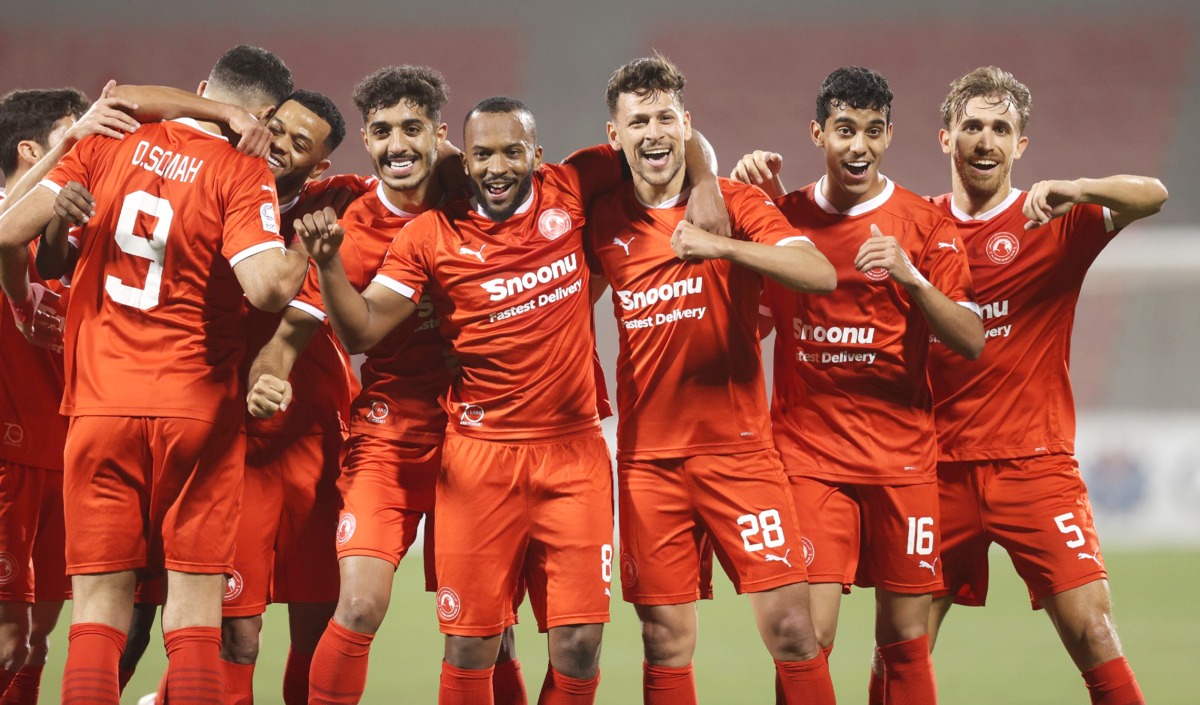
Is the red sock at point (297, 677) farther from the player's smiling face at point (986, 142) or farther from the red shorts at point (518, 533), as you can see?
the player's smiling face at point (986, 142)

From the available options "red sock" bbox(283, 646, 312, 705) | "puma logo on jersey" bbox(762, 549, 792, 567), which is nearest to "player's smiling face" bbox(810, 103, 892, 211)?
"puma logo on jersey" bbox(762, 549, 792, 567)

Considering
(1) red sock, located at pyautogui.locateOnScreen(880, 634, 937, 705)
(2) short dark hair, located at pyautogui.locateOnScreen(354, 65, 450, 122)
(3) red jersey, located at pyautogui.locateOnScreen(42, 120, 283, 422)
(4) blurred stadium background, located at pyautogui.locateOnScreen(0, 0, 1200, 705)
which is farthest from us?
(4) blurred stadium background, located at pyautogui.locateOnScreen(0, 0, 1200, 705)

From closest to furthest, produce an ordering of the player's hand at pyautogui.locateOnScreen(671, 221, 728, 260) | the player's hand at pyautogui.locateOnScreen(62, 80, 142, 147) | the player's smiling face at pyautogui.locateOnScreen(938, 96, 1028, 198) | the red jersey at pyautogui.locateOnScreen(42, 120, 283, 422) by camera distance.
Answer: the player's hand at pyautogui.locateOnScreen(671, 221, 728, 260) < the red jersey at pyautogui.locateOnScreen(42, 120, 283, 422) < the player's hand at pyautogui.locateOnScreen(62, 80, 142, 147) < the player's smiling face at pyautogui.locateOnScreen(938, 96, 1028, 198)

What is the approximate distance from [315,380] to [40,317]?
3.50 ft

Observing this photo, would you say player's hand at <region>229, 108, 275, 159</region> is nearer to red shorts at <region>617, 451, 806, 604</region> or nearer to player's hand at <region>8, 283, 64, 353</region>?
player's hand at <region>8, 283, 64, 353</region>

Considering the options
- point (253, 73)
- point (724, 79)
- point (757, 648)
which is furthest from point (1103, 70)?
point (253, 73)

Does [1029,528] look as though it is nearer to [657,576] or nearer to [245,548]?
[657,576]

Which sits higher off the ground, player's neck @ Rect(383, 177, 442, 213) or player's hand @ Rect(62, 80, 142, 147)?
player's hand @ Rect(62, 80, 142, 147)

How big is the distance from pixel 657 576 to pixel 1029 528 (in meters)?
1.36

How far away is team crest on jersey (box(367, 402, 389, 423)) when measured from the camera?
4.47 meters

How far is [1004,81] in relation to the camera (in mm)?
4664

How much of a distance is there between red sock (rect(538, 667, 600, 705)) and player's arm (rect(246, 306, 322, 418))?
1.28m

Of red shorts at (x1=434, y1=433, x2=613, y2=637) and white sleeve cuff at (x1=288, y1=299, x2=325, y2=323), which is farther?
white sleeve cuff at (x1=288, y1=299, x2=325, y2=323)

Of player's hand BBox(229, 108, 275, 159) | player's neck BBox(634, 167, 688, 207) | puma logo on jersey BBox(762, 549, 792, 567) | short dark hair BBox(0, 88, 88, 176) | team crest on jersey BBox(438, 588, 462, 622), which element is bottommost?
team crest on jersey BBox(438, 588, 462, 622)
